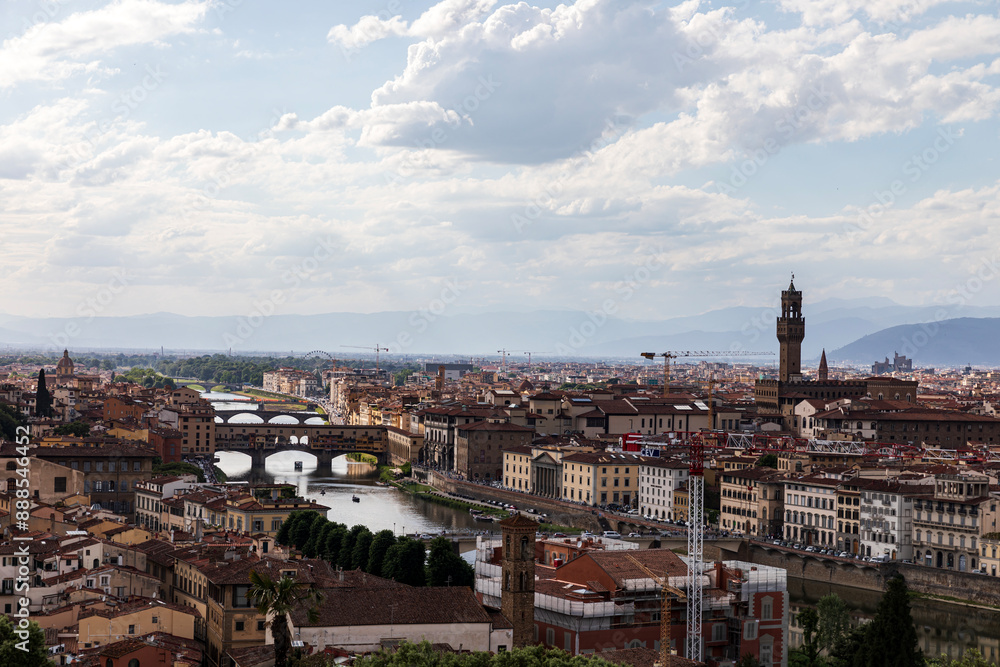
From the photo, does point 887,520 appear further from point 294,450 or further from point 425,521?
point 294,450

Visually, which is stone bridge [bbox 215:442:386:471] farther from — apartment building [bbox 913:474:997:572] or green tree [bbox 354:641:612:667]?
green tree [bbox 354:641:612:667]

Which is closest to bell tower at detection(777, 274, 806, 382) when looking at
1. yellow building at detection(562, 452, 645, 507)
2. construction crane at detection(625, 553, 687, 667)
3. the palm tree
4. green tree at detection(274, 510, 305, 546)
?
yellow building at detection(562, 452, 645, 507)

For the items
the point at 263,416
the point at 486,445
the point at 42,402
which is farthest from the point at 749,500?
the point at 263,416

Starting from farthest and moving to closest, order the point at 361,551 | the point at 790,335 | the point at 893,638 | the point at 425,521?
the point at 790,335 < the point at 425,521 < the point at 361,551 < the point at 893,638

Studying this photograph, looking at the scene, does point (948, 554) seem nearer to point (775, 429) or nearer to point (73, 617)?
point (73, 617)

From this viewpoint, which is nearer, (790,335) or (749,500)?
(749,500)
